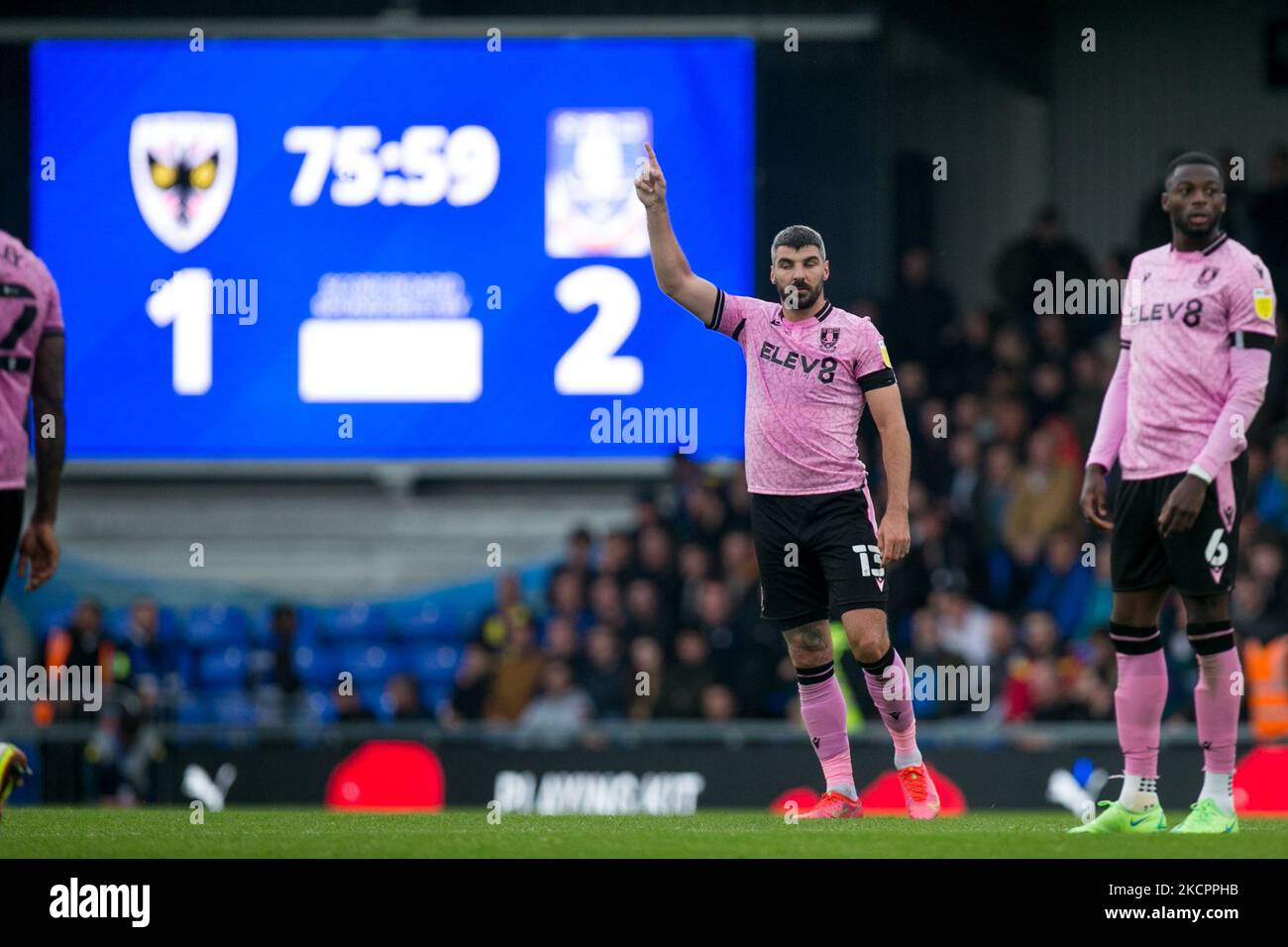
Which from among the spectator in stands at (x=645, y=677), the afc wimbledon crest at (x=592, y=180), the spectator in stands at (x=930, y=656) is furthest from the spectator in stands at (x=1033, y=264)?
the spectator in stands at (x=645, y=677)

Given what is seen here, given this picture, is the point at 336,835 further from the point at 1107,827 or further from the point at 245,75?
the point at 245,75

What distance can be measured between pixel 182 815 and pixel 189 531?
1010 centimetres

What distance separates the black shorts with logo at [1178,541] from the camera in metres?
7.71

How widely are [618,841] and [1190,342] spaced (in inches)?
111

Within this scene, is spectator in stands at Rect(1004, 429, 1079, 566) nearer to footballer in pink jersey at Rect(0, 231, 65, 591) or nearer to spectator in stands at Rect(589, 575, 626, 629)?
spectator in stands at Rect(589, 575, 626, 629)

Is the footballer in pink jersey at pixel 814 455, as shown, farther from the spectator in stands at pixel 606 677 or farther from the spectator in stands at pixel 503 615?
the spectator in stands at pixel 503 615

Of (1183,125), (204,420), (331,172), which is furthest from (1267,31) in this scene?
(204,420)

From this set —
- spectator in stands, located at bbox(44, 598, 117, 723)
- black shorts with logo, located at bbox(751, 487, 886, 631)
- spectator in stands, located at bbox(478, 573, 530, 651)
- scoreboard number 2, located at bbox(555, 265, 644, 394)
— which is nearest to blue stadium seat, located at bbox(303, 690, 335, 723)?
spectator in stands, located at bbox(478, 573, 530, 651)

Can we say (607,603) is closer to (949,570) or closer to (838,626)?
(838,626)

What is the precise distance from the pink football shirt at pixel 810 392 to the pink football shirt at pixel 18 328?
267 centimetres

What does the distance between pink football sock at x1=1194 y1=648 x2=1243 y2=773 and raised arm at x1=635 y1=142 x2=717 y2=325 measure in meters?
2.40

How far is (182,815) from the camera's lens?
9727 mm

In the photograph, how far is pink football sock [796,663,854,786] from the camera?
8.59 m

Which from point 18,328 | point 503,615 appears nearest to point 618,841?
point 18,328
